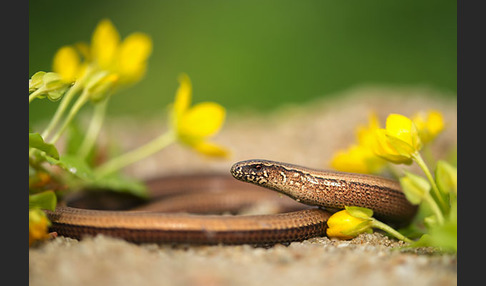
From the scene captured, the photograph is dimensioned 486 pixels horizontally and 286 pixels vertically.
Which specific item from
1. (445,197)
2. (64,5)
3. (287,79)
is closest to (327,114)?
(287,79)

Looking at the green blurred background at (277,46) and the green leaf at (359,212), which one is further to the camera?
the green blurred background at (277,46)

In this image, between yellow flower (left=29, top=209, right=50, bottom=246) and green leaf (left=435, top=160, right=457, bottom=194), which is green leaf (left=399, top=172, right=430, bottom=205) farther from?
yellow flower (left=29, top=209, right=50, bottom=246)

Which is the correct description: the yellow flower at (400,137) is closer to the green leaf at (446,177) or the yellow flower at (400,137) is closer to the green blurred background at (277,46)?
the green leaf at (446,177)

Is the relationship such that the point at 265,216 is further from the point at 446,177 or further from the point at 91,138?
the point at 91,138

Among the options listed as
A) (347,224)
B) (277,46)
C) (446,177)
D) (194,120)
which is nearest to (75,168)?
(194,120)

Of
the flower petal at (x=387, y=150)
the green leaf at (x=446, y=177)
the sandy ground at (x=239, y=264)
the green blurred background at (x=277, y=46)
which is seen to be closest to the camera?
the sandy ground at (x=239, y=264)

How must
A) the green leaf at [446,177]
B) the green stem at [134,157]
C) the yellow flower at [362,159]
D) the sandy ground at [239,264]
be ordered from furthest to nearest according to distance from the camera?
the green stem at [134,157]
the yellow flower at [362,159]
the green leaf at [446,177]
the sandy ground at [239,264]

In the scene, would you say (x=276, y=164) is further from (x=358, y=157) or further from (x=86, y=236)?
(x=86, y=236)

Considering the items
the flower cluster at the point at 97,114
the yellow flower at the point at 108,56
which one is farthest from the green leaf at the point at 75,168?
the yellow flower at the point at 108,56
